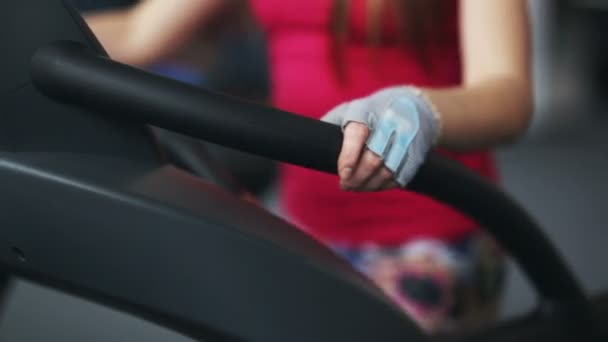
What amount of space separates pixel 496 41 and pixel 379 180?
245mm

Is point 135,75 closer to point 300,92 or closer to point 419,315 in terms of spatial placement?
point 300,92

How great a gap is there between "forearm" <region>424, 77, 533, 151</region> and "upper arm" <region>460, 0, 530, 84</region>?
0.02 metres

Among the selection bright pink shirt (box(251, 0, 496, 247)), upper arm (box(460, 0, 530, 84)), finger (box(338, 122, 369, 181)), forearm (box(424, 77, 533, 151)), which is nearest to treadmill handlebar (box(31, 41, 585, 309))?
finger (box(338, 122, 369, 181))

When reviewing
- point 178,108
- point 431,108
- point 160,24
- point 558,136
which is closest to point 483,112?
point 431,108

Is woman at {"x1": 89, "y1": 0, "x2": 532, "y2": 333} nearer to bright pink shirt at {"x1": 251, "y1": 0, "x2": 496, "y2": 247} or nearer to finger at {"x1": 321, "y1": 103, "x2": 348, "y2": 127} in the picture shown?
bright pink shirt at {"x1": 251, "y1": 0, "x2": 496, "y2": 247}

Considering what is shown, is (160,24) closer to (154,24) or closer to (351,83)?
(154,24)

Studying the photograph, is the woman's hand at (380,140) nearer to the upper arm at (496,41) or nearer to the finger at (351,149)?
the finger at (351,149)

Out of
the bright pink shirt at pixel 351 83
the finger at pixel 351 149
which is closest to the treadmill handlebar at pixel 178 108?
the finger at pixel 351 149

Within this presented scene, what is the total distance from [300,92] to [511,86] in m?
0.33

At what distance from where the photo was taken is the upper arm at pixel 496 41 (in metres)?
0.66

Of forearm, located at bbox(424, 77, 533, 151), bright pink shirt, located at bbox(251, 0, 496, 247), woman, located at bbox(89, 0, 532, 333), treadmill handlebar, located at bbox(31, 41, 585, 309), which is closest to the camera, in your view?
treadmill handlebar, located at bbox(31, 41, 585, 309)

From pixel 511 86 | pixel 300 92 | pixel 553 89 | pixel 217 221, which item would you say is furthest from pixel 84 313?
pixel 553 89

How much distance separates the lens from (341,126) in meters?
0.48

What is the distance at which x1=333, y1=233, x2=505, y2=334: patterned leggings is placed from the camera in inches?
36.9
